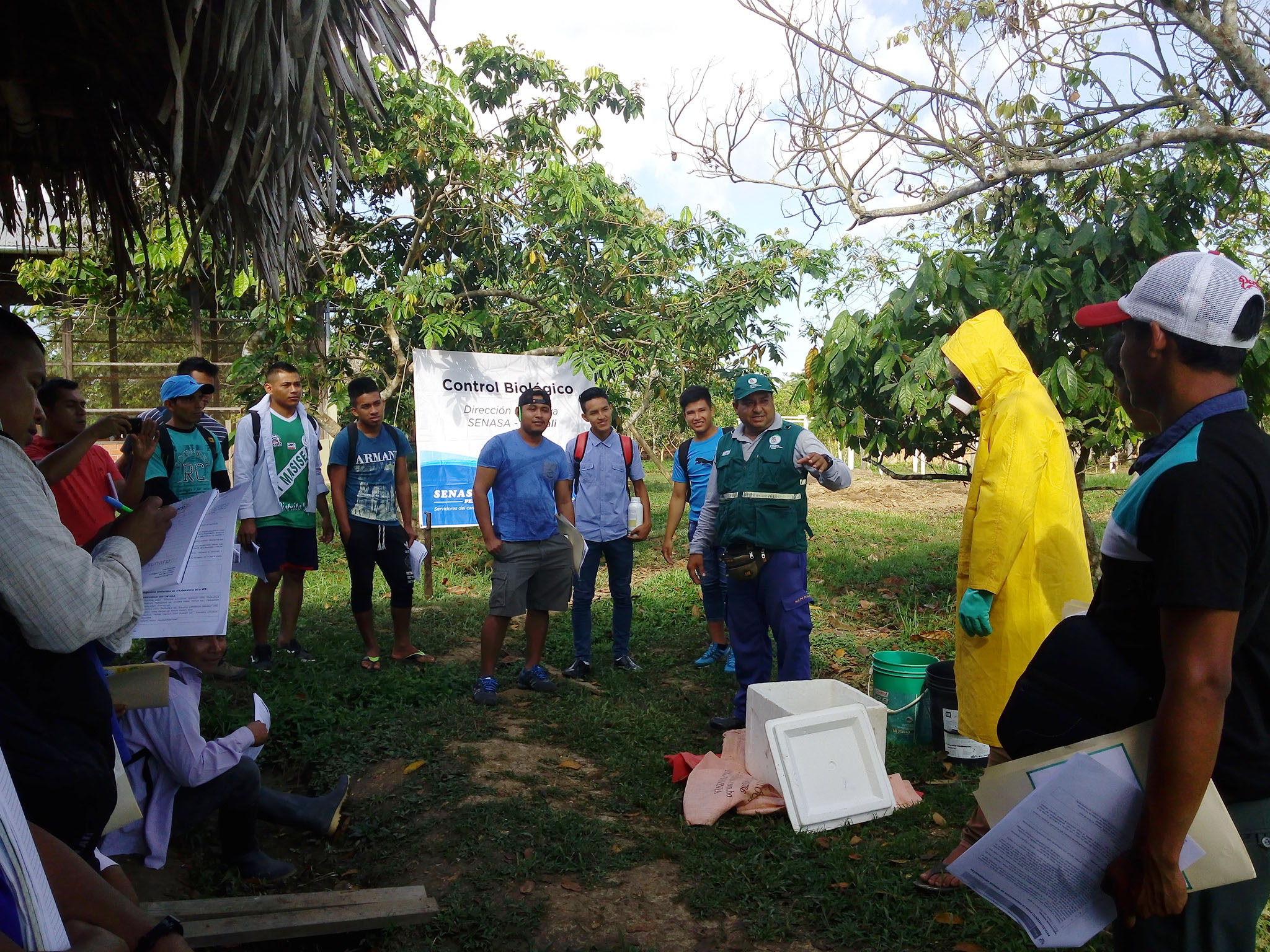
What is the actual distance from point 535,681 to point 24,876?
171 inches

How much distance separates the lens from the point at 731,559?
4848 mm

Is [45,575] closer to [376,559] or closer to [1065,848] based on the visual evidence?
[1065,848]

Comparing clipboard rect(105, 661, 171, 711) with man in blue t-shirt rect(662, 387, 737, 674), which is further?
man in blue t-shirt rect(662, 387, 737, 674)

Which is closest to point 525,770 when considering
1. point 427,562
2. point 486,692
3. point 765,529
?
point 486,692

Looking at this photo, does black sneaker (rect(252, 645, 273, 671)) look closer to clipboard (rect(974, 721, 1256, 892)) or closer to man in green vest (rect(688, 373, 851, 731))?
man in green vest (rect(688, 373, 851, 731))

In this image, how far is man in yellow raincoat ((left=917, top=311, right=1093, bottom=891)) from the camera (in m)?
3.34

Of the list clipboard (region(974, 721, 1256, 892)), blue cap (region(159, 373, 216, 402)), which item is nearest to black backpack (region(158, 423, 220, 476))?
blue cap (region(159, 373, 216, 402))

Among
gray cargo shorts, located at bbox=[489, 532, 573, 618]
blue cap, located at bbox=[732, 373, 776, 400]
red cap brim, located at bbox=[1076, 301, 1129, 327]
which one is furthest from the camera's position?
gray cargo shorts, located at bbox=[489, 532, 573, 618]

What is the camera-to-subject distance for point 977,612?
336 centimetres

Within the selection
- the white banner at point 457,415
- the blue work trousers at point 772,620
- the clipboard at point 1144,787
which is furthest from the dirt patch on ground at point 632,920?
the white banner at point 457,415

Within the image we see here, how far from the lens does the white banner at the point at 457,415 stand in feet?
30.4

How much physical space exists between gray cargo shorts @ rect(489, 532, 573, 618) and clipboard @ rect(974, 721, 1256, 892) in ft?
13.1

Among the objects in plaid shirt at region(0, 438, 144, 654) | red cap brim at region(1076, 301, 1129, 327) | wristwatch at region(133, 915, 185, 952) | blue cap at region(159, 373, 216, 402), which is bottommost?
wristwatch at region(133, 915, 185, 952)

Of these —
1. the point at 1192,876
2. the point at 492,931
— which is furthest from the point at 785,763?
the point at 1192,876
